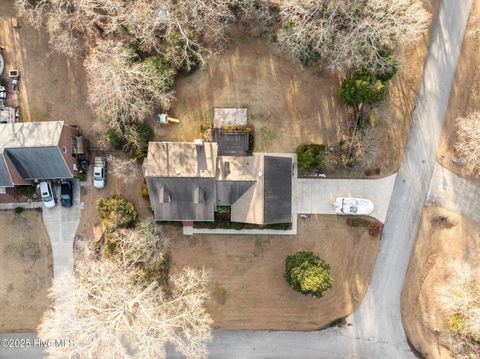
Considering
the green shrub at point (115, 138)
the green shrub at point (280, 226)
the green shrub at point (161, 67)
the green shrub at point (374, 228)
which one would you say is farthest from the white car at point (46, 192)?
the green shrub at point (374, 228)

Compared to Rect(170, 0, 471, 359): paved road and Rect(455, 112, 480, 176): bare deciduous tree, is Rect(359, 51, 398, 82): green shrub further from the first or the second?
Rect(455, 112, 480, 176): bare deciduous tree

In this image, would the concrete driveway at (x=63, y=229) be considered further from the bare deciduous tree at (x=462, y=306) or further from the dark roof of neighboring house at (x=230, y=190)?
the bare deciduous tree at (x=462, y=306)

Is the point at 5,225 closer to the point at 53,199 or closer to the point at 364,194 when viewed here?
the point at 53,199

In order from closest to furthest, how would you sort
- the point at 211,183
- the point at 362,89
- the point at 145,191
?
the point at 362,89 → the point at 211,183 → the point at 145,191

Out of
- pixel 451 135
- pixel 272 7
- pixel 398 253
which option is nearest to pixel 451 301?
pixel 398 253

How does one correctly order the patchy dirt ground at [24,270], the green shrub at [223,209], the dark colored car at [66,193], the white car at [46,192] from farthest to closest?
the patchy dirt ground at [24,270], the dark colored car at [66,193], the white car at [46,192], the green shrub at [223,209]

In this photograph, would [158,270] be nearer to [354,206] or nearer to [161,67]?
[161,67]

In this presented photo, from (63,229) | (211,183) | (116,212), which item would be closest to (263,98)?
(211,183)
